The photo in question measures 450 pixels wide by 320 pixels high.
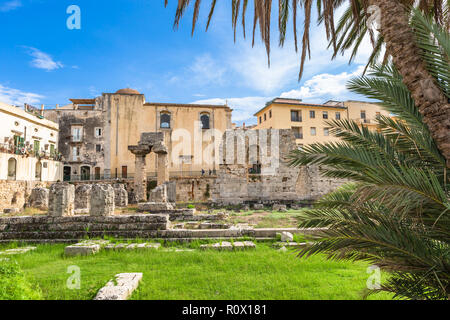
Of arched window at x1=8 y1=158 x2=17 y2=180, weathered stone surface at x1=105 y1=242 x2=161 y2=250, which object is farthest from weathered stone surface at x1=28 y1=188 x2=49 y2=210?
weathered stone surface at x1=105 y1=242 x2=161 y2=250

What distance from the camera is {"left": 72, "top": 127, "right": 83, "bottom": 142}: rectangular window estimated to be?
1188 inches

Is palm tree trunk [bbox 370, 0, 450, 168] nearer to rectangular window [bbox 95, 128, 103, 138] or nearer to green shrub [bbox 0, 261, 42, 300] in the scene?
green shrub [bbox 0, 261, 42, 300]

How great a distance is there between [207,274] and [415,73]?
4119mm

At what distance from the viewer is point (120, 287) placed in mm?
3838

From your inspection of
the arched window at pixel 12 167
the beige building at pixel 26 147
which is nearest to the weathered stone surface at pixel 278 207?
the beige building at pixel 26 147

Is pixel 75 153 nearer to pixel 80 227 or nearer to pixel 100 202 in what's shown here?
pixel 100 202

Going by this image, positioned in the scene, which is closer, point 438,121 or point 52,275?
point 438,121

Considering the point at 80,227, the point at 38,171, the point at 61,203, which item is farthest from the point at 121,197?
the point at 38,171

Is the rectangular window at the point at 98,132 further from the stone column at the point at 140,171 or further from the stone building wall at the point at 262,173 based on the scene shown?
the stone building wall at the point at 262,173

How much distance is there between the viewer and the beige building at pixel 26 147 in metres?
21.9

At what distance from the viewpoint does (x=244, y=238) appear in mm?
7547
